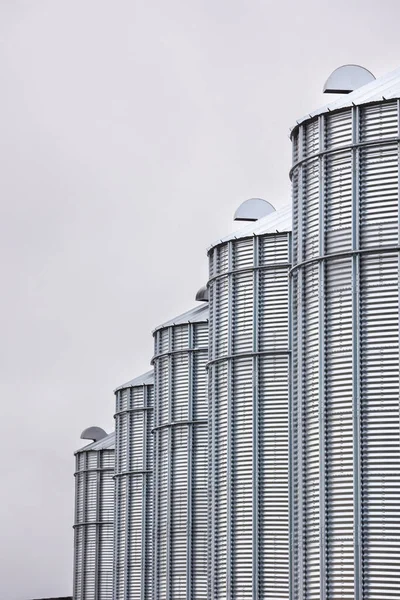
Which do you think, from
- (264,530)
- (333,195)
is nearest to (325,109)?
(333,195)

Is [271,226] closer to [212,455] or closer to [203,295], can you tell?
[212,455]

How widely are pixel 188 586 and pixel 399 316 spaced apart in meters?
27.7

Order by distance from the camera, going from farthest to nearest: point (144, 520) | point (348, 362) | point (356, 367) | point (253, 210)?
point (144, 520) < point (253, 210) < point (348, 362) < point (356, 367)

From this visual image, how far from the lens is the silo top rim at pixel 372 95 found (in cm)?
3900

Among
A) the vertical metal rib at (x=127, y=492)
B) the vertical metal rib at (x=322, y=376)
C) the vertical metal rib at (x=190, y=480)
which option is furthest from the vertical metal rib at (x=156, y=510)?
the vertical metal rib at (x=322, y=376)

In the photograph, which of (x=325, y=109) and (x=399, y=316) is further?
(x=325, y=109)

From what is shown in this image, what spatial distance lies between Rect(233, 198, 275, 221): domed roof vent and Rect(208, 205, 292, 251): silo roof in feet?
22.4

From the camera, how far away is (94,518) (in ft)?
308

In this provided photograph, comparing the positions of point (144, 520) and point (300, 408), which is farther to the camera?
point (144, 520)

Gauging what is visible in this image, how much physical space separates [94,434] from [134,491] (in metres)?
24.4

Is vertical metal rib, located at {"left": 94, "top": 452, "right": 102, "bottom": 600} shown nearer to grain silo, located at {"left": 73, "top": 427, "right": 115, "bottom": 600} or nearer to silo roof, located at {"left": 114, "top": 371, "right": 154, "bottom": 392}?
grain silo, located at {"left": 73, "top": 427, "right": 115, "bottom": 600}

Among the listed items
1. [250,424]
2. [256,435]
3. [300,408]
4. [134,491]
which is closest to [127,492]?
[134,491]

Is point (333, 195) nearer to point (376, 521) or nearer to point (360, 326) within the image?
point (360, 326)

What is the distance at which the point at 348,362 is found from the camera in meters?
37.5
